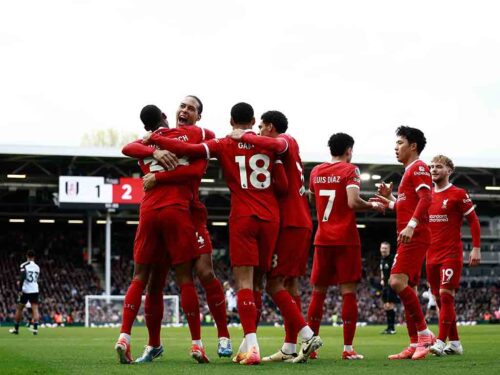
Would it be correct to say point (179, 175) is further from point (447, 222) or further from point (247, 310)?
point (447, 222)

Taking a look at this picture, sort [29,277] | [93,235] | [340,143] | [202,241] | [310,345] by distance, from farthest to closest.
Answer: [93,235] → [29,277] → [340,143] → [202,241] → [310,345]

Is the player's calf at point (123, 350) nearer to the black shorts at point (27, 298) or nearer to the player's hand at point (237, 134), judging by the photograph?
the player's hand at point (237, 134)

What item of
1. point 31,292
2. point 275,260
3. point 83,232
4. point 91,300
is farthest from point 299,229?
point 83,232

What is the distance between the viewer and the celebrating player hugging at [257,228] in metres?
8.14

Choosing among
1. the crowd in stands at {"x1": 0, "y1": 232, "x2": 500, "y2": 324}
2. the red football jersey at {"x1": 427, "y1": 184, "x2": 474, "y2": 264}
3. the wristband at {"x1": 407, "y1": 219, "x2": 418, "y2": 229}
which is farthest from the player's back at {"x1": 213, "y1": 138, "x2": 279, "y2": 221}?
the crowd in stands at {"x1": 0, "y1": 232, "x2": 500, "y2": 324}

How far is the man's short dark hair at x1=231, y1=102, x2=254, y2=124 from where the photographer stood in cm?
836

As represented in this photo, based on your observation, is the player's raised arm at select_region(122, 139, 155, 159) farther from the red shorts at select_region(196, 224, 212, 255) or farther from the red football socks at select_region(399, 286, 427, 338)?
the red football socks at select_region(399, 286, 427, 338)

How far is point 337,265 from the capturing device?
906cm

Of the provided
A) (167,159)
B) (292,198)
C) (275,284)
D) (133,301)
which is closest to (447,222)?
(292,198)

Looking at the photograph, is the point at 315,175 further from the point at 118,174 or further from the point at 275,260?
the point at 118,174

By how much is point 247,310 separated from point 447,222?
3539mm

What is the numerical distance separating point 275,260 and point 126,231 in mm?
42495

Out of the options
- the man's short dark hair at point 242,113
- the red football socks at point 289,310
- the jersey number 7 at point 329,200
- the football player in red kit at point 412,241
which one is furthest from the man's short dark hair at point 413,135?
the red football socks at point 289,310

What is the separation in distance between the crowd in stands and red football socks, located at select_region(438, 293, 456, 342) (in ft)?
94.5
